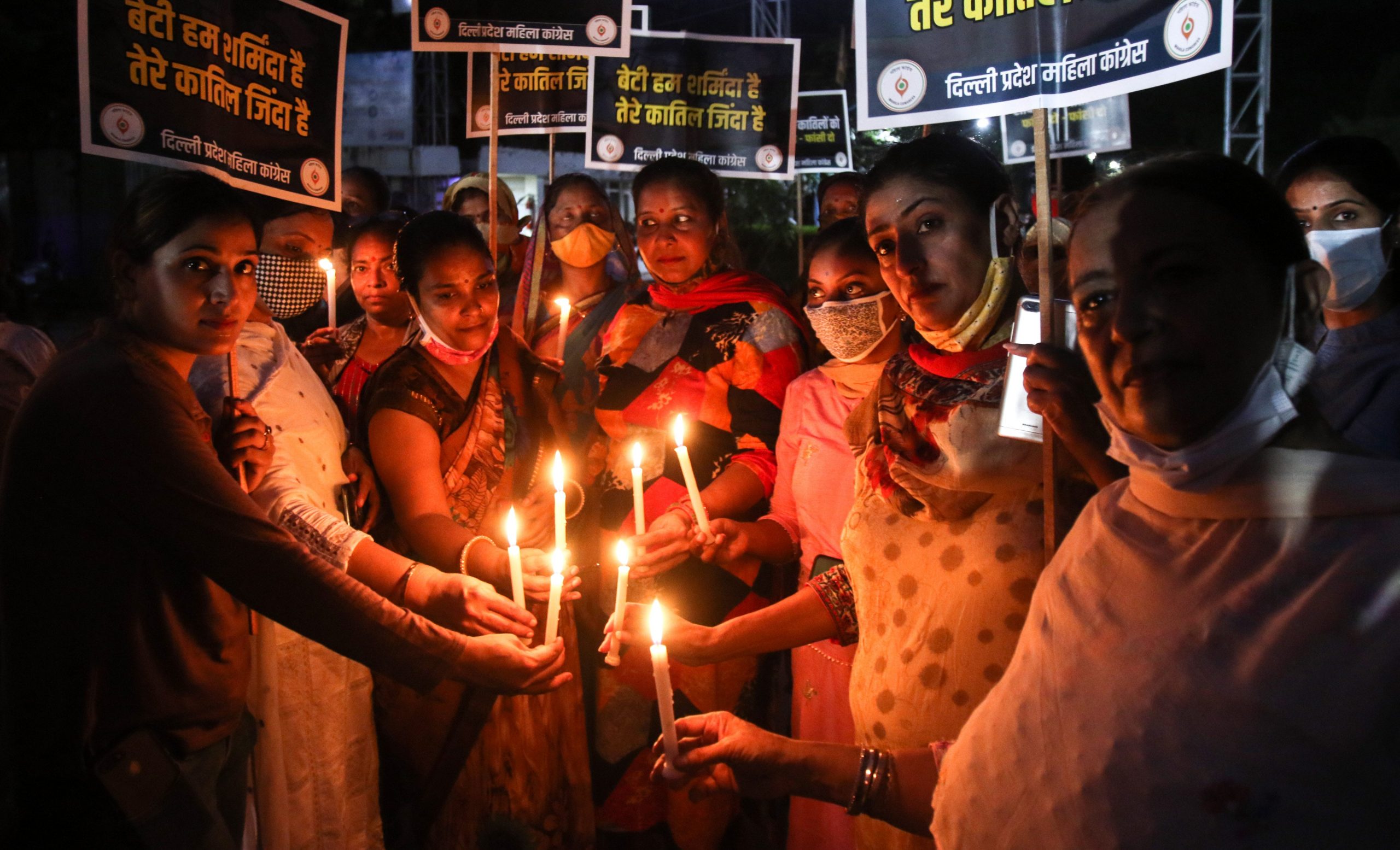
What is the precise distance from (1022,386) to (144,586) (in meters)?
2.16

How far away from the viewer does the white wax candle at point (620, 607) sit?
249cm

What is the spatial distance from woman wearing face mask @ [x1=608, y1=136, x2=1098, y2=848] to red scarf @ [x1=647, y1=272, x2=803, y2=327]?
1.64 metres

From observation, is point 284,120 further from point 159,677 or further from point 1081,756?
point 1081,756

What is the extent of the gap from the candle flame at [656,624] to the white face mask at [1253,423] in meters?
0.99

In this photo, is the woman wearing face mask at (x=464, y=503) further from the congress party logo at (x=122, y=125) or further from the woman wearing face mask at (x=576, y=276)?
the woman wearing face mask at (x=576, y=276)

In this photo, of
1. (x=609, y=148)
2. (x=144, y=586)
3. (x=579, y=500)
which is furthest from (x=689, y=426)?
(x=609, y=148)

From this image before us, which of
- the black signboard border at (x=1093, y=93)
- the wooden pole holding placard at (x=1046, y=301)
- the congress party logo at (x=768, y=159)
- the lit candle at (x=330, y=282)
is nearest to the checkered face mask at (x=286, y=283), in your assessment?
the lit candle at (x=330, y=282)

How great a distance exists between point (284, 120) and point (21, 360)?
2.18m

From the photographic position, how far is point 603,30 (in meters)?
4.71

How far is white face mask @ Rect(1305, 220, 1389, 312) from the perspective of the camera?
3654 millimetres

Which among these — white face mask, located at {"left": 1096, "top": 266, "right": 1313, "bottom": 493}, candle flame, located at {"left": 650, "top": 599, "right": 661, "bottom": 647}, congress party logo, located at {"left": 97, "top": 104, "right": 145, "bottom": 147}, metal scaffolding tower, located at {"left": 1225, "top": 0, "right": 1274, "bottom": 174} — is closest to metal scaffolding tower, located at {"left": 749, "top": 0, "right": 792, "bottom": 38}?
metal scaffolding tower, located at {"left": 1225, "top": 0, "right": 1274, "bottom": 174}

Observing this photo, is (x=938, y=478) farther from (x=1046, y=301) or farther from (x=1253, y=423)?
(x=1253, y=423)

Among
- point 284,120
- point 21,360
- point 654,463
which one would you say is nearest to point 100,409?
point 284,120

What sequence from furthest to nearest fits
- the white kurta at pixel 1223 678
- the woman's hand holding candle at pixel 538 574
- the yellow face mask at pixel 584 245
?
the yellow face mask at pixel 584 245 → the woman's hand holding candle at pixel 538 574 → the white kurta at pixel 1223 678
